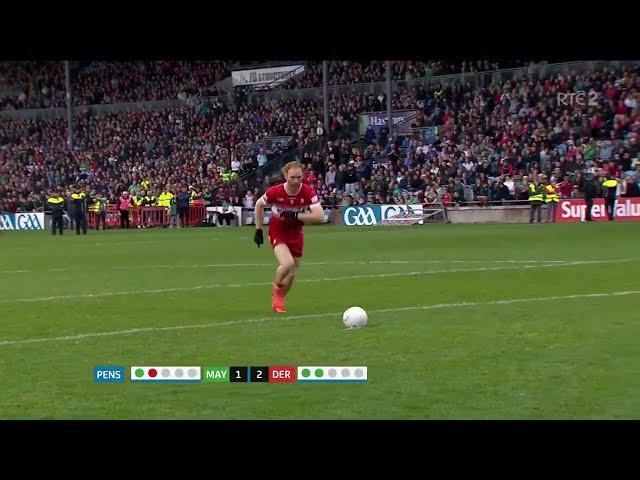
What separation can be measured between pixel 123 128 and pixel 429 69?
17520 mm

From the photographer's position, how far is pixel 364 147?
51156 millimetres

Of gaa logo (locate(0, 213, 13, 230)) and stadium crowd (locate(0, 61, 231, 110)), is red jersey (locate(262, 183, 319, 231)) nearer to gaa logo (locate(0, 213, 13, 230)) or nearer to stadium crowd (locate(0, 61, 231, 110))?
gaa logo (locate(0, 213, 13, 230))

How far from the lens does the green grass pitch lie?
9.27 m

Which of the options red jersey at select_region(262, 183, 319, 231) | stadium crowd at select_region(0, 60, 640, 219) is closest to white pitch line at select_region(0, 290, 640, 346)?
red jersey at select_region(262, 183, 319, 231)

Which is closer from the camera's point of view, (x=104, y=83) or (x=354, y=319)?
(x=354, y=319)

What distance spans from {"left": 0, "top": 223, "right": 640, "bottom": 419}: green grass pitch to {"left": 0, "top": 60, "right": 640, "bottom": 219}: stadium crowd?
1790cm

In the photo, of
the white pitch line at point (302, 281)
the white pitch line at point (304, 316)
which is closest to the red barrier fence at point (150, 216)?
the white pitch line at point (302, 281)

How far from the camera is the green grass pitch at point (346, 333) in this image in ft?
30.4

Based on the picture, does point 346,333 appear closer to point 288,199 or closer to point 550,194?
point 288,199

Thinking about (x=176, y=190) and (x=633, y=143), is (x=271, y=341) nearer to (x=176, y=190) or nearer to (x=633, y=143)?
(x=633, y=143)

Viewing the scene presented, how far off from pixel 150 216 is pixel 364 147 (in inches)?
374

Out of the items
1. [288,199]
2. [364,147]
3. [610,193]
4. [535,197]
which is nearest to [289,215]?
[288,199]

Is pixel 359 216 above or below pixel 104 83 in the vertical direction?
below

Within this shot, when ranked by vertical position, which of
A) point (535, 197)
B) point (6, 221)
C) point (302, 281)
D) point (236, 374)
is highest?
point (236, 374)
